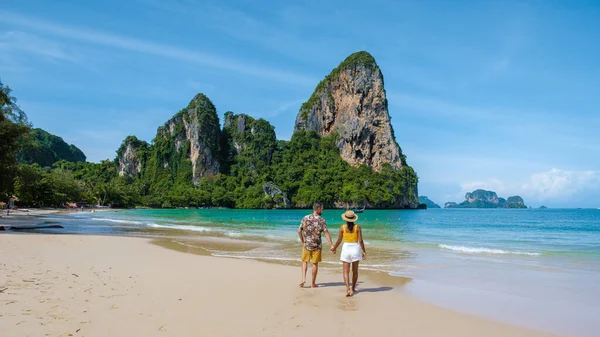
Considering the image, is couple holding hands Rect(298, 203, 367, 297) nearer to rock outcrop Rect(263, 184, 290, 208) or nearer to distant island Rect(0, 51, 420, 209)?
distant island Rect(0, 51, 420, 209)

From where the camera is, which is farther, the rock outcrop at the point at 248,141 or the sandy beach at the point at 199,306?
the rock outcrop at the point at 248,141

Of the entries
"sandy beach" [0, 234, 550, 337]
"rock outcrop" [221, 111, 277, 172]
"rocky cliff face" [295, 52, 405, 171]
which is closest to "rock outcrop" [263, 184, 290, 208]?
"rock outcrop" [221, 111, 277, 172]

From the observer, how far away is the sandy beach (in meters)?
4.52

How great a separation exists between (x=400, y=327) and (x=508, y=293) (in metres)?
3.47

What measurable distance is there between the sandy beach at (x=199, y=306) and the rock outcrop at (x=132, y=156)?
129 meters

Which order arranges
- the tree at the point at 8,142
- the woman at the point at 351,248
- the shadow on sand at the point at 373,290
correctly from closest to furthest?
the woman at the point at 351,248
the shadow on sand at the point at 373,290
the tree at the point at 8,142

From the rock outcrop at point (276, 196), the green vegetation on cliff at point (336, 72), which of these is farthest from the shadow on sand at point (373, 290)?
the green vegetation on cliff at point (336, 72)

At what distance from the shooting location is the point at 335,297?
6.52 metres

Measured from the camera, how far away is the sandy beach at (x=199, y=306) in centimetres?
452

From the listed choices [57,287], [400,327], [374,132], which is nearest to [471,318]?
[400,327]

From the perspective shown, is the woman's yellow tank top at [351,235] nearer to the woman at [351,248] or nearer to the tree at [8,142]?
the woman at [351,248]

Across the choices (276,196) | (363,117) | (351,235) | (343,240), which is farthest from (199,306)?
(363,117)

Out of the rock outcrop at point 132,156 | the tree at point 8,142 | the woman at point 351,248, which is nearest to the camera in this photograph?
the woman at point 351,248

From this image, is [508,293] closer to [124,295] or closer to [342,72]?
[124,295]
